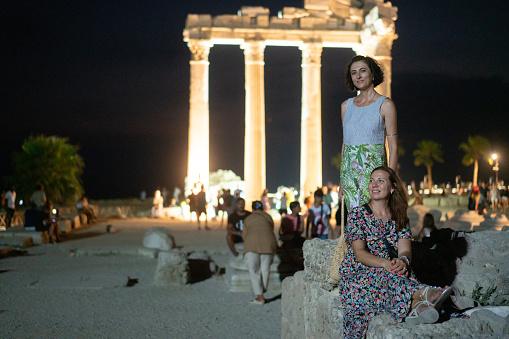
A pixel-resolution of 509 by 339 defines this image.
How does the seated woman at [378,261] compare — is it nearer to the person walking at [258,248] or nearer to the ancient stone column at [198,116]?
the person walking at [258,248]

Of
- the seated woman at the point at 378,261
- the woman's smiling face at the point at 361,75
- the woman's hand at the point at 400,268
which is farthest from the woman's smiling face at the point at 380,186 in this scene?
the woman's smiling face at the point at 361,75

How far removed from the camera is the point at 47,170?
26078 millimetres

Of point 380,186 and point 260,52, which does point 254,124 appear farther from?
point 380,186

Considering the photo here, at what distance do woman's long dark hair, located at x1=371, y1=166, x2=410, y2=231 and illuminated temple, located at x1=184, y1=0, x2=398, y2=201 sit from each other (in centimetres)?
2283

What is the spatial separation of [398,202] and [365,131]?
66 cm

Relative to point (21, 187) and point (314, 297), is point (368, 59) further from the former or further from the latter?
point (21, 187)

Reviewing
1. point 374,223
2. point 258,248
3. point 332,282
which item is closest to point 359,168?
point 374,223

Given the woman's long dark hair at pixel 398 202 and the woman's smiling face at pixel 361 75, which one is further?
the woman's smiling face at pixel 361 75

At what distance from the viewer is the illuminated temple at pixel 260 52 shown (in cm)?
2745

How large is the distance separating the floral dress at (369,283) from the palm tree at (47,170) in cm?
2349

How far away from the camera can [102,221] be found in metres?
24.1

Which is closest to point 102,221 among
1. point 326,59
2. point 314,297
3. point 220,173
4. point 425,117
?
point 220,173

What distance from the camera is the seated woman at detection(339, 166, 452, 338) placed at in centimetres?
396

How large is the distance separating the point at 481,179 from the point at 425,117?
30.0ft
